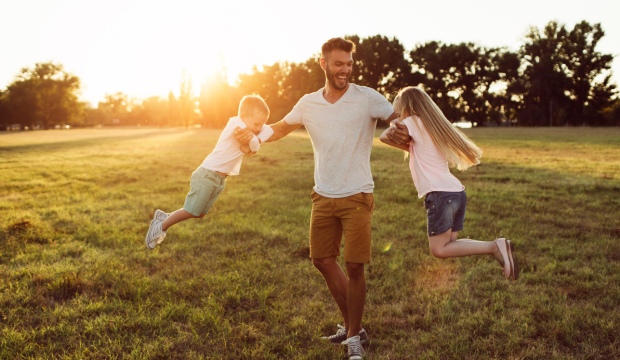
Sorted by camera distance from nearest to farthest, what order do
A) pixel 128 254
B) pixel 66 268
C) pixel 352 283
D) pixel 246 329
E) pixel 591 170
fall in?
1. pixel 352 283
2. pixel 246 329
3. pixel 66 268
4. pixel 128 254
5. pixel 591 170

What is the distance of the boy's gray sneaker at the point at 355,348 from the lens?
345 cm

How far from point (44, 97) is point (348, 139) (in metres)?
91.7

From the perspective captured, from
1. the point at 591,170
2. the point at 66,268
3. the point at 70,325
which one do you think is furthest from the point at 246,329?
the point at 591,170

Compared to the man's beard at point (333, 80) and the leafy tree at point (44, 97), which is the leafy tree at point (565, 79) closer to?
the man's beard at point (333, 80)

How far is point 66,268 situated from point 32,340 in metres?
1.72

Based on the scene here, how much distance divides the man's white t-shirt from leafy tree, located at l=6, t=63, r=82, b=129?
89493mm

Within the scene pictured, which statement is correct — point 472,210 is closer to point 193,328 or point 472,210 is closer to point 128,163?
point 193,328

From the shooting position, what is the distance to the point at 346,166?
3471 mm

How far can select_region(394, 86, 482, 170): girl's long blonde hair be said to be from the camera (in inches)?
140

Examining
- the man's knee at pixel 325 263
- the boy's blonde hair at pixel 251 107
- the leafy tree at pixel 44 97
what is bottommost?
the man's knee at pixel 325 263

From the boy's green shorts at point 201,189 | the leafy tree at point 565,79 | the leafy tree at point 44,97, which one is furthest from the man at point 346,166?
the leafy tree at point 44,97

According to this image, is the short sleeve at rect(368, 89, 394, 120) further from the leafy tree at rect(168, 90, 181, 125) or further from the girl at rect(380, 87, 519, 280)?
the leafy tree at rect(168, 90, 181, 125)

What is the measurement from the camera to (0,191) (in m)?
10.9

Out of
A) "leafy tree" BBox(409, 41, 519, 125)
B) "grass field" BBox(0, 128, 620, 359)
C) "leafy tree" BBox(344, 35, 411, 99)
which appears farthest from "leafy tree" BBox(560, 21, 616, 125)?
"grass field" BBox(0, 128, 620, 359)
